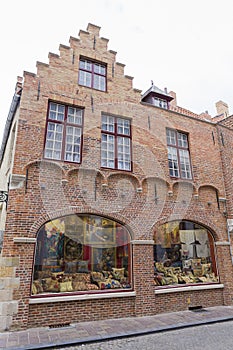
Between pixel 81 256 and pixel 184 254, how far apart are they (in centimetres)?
393

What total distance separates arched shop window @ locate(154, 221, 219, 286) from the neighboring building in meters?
0.04

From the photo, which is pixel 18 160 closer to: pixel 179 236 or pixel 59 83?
pixel 59 83

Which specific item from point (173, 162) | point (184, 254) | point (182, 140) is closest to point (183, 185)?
point (173, 162)

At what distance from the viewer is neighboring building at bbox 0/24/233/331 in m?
6.50

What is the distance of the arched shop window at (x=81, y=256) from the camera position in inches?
270

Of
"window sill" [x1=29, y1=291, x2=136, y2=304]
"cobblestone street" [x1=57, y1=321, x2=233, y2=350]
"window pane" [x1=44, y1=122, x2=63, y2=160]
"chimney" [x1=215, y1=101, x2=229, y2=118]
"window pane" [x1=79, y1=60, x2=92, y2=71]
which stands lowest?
"cobblestone street" [x1=57, y1=321, x2=233, y2=350]

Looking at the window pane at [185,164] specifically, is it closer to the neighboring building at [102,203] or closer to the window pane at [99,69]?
the neighboring building at [102,203]

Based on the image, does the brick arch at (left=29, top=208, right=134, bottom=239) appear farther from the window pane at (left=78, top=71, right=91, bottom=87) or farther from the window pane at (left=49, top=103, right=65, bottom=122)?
the window pane at (left=78, top=71, right=91, bottom=87)

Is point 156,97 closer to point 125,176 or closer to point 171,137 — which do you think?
point 171,137

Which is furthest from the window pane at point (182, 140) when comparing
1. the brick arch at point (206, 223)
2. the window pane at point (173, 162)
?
the brick arch at point (206, 223)

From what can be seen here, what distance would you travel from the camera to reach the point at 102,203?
25.0 feet

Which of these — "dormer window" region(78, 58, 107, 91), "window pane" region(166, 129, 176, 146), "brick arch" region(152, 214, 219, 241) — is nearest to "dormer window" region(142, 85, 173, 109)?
"window pane" region(166, 129, 176, 146)

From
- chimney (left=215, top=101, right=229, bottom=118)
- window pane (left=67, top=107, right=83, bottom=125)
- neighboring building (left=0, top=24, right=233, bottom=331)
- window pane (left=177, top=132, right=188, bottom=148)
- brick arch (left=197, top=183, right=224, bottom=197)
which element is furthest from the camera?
chimney (left=215, top=101, right=229, bottom=118)

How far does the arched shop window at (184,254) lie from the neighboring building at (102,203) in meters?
0.04
